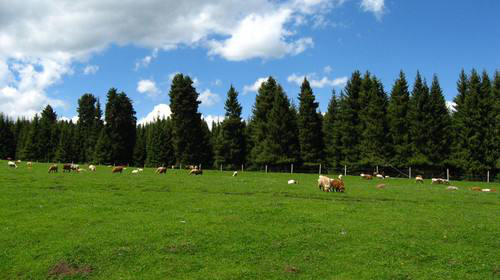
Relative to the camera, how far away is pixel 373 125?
61.3 m

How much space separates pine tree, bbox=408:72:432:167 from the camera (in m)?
57.4

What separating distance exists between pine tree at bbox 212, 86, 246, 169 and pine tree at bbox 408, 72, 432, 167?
1136 inches

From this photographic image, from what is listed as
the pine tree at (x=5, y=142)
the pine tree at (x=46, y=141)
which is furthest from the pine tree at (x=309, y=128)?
the pine tree at (x=5, y=142)

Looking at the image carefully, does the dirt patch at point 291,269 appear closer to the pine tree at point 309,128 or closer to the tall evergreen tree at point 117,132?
the pine tree at point 309,128

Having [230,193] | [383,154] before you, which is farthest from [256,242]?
[383,154]

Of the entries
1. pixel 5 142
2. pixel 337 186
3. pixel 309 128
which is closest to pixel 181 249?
pixel 337 186

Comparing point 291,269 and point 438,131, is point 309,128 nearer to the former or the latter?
point 438,131

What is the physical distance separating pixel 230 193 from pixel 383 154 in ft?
128

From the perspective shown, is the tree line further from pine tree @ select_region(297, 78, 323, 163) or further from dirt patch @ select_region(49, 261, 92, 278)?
dirt patch @ select_region(49, 261, 92, 278)

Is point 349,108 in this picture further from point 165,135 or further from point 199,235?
point 199,235

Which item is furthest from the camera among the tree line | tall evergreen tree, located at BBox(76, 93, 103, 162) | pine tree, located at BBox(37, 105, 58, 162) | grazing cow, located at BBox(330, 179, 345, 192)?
pine tree, located at BBox(37, 105, 58, 162)

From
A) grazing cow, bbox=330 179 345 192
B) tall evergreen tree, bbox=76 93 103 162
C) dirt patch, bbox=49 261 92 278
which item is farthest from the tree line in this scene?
dirt patch, bbox=49 261 92 278

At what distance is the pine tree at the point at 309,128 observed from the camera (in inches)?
2621

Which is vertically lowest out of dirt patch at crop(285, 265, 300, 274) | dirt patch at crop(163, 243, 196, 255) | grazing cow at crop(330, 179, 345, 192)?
dirt patch at crop(285, 265, 300, 274)
